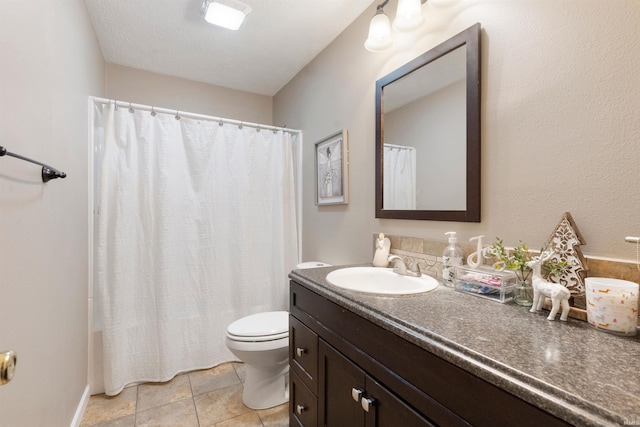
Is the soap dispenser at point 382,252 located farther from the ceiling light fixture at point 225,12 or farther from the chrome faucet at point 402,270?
the ceiling light fixture at point 225,12

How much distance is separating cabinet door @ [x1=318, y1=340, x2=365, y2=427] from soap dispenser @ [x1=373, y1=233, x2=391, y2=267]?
0.54m

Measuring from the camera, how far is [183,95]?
2.71 meters

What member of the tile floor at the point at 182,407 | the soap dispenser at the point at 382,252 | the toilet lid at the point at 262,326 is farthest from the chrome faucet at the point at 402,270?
the tile floor at the point at 182,407

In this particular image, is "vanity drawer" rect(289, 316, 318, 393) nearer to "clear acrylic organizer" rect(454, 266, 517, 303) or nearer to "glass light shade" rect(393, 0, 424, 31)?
"clear acrylic organizer" rect(454, 266, 517, 303)

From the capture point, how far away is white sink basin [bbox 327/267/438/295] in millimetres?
1268

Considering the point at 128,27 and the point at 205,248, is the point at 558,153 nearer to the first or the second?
the point at 205,248

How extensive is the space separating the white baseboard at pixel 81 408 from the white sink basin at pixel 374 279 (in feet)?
5.10

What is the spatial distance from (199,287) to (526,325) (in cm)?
198

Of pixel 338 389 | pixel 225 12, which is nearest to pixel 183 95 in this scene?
pixel 225 12

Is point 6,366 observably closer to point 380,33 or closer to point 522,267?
point 522,267

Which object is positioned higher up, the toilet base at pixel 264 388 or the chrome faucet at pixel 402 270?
the chrome faucet at pixel 402 270

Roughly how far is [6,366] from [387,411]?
2.90 ft

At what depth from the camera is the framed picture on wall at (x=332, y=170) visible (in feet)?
6.31

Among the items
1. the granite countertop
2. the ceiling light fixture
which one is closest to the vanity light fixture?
the ceiling light fixture
